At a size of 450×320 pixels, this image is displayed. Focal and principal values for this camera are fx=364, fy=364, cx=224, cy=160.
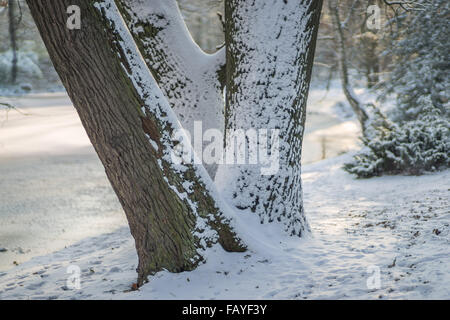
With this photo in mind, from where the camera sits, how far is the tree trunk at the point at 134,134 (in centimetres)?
285

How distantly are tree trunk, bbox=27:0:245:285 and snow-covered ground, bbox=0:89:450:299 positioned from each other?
1.12 ft

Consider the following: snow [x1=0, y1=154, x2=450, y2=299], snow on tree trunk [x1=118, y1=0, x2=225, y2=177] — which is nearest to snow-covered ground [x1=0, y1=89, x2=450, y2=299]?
snow [x1=0, y1=154, x2=450, y2=299]

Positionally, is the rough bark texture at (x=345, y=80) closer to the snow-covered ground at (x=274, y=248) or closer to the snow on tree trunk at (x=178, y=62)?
the snow-covered ground at (x=274, y=248)

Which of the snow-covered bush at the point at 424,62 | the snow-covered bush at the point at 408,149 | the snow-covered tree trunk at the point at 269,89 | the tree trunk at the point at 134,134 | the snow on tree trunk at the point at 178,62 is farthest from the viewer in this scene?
the snow-covered bush at the point at 424,62

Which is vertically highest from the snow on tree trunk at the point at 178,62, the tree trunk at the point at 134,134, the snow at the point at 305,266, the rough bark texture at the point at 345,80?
the rough bark texture at the point at 345,80

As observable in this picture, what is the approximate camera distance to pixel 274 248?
147 inches

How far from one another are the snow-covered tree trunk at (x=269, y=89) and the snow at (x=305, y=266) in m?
0.32

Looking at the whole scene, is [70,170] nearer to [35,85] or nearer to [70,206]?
[70,206]

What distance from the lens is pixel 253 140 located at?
384 centimetres

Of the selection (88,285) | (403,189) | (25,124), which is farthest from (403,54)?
(25,124)

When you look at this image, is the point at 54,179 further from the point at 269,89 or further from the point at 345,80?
the point at 345,80

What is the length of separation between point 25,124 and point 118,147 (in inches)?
724

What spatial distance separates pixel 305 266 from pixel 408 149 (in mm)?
5622

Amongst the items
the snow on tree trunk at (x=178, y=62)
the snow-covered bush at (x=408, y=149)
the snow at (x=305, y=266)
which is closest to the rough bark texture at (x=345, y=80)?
the snow-covered bush at (x=408, y=149)
